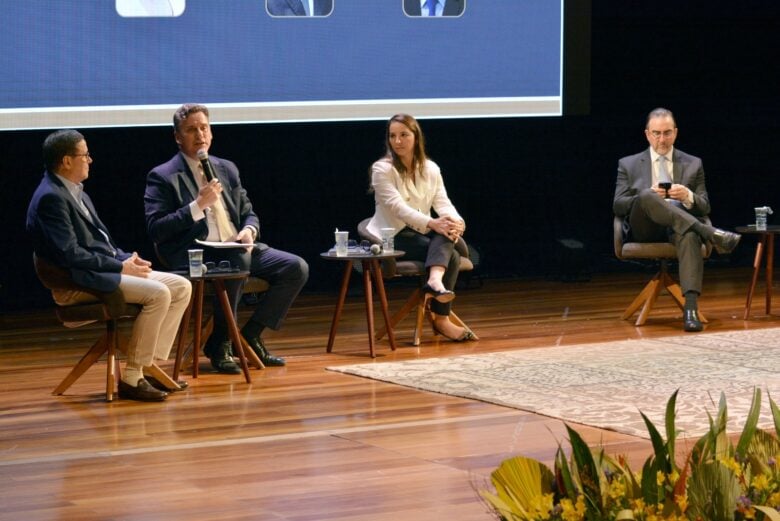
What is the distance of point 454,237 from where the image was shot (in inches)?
263

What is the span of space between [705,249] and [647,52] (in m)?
2.56

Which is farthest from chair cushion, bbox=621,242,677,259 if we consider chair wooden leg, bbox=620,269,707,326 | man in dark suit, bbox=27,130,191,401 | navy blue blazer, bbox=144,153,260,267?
man in dark suit, bbox=27,130,191,401

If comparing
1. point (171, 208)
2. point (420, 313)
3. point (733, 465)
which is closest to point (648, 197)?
point (420, 313)

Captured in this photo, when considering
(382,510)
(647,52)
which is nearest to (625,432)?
(382,510)

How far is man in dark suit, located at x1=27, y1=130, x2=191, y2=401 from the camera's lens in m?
5.25

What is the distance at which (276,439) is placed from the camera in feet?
15.1

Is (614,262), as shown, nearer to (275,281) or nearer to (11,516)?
(275,281)

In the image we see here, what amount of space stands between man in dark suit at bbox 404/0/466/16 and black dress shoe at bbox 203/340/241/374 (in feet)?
8.68

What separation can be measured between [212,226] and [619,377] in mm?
1879

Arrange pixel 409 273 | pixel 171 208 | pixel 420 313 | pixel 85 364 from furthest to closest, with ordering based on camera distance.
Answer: pixel 420 313
pixel 409 273
pixel 171 208
pixel 85 364

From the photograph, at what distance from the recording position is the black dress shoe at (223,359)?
19.5ft

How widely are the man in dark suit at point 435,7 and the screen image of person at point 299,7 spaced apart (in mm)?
470

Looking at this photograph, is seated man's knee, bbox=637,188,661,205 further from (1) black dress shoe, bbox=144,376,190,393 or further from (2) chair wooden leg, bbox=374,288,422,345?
(1) black dress shoe, bbox=144,376,190,393

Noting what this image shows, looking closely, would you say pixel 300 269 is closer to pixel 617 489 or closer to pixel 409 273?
pixel 409 273
